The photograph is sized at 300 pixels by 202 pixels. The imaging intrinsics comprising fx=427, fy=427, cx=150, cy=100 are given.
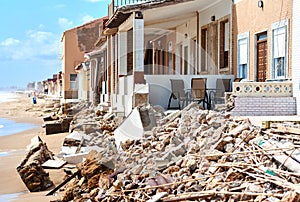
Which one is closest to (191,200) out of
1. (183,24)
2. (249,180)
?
(249,180)

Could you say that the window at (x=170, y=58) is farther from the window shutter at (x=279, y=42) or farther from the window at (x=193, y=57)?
the window shutter at (x=279, y=42)

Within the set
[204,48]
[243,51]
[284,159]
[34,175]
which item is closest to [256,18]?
[243,51]

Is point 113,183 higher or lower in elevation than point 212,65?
lower

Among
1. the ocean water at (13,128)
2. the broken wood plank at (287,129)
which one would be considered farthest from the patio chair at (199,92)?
the ocean water at (13,128)

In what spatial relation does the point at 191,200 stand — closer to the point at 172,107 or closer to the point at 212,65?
the point at 172,107

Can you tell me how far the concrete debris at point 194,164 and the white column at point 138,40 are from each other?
7.92ft

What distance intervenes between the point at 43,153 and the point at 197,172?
7.22 metres

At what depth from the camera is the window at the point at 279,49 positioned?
1251 centimetres

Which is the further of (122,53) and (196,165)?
(122,53)

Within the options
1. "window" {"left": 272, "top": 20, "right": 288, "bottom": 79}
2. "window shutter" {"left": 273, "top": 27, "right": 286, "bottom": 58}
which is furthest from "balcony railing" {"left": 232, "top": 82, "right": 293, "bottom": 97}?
"window shutter" {"left": 273, "top": 27, "right": 286, "bottom": 58}

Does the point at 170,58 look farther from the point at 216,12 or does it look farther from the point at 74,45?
the point at 74,45

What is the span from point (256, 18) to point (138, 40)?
13.1 ft

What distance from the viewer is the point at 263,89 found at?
1200 cm

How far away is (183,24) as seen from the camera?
71.5ft
